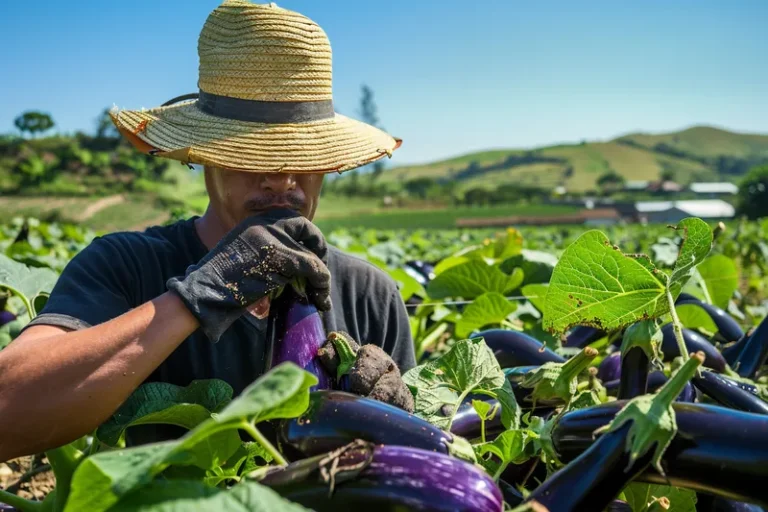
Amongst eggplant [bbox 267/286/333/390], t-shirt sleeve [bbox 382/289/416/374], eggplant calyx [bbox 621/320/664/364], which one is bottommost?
t-shirt sleeve [bbox 382/289/416/374]

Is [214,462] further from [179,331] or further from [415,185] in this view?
[415,185]

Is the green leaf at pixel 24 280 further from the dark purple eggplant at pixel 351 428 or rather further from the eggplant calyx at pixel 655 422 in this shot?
the eggplant calyx at pixel 655 422

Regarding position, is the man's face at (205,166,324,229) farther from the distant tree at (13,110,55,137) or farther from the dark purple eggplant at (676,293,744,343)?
the distant tree at (13,110,55,137)

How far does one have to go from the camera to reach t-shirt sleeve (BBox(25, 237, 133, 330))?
5.00ft

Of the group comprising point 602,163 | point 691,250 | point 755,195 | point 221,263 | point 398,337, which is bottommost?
point 602,163

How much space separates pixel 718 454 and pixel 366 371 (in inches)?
21.1

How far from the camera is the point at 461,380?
3.99 ft

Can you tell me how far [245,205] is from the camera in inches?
65.7

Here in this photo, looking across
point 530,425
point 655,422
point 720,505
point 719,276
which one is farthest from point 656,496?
point 719,276

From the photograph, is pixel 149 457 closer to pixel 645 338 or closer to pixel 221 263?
pixel 221 263

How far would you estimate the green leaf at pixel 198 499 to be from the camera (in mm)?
662

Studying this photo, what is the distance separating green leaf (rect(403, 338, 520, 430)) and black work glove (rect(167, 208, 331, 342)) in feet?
1.00

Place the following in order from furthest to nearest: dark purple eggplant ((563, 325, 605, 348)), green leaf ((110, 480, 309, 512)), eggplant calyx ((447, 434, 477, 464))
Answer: dark purple eggplant ((563, 325, 605, 348)), eggplant calyx ((447, 434, 477, 464)), green leaf ((110, 480, 309, 512))

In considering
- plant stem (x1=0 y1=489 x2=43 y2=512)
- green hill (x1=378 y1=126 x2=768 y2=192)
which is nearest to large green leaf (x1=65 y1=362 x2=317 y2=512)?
plant stem (x1=0 y1=489 x2=43 y2=512)
